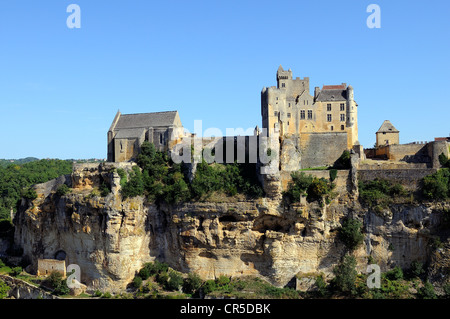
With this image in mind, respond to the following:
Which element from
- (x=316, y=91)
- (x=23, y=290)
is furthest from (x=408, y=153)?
(x=23, y=290)

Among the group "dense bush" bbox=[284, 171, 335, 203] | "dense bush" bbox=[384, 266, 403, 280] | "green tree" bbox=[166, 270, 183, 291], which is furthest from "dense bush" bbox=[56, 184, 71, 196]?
"dense bush" bbox=[384, 266, 403, 280]

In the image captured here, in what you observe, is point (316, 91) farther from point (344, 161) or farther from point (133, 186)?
point (133, 186)

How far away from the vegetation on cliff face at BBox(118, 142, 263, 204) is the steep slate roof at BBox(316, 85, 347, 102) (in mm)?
9967

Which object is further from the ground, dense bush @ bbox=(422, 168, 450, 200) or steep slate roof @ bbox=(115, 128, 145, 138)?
steep slate roof @ bbox=(115, 128, 145, 138)

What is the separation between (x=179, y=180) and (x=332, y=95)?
15.5 m

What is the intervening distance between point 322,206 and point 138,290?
49.7 feet

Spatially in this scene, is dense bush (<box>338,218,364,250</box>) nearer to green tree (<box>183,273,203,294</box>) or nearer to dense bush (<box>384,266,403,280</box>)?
dense bush (<box>384,266,403,280</box>)

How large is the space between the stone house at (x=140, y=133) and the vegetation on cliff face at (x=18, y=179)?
1818 cm

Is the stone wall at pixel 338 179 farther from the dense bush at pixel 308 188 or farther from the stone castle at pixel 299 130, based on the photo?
the stone castle at pixel 299 130

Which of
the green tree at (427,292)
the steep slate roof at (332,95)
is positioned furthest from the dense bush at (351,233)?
the steep slate roof at (332,95)

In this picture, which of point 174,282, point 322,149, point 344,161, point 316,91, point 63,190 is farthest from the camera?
point 316,91

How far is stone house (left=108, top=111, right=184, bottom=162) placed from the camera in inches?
1705

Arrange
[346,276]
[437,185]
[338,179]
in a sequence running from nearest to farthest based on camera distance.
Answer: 1. [346,276]
2. [437,185]
3. [338,179]

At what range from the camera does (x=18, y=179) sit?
67438 millimetres
